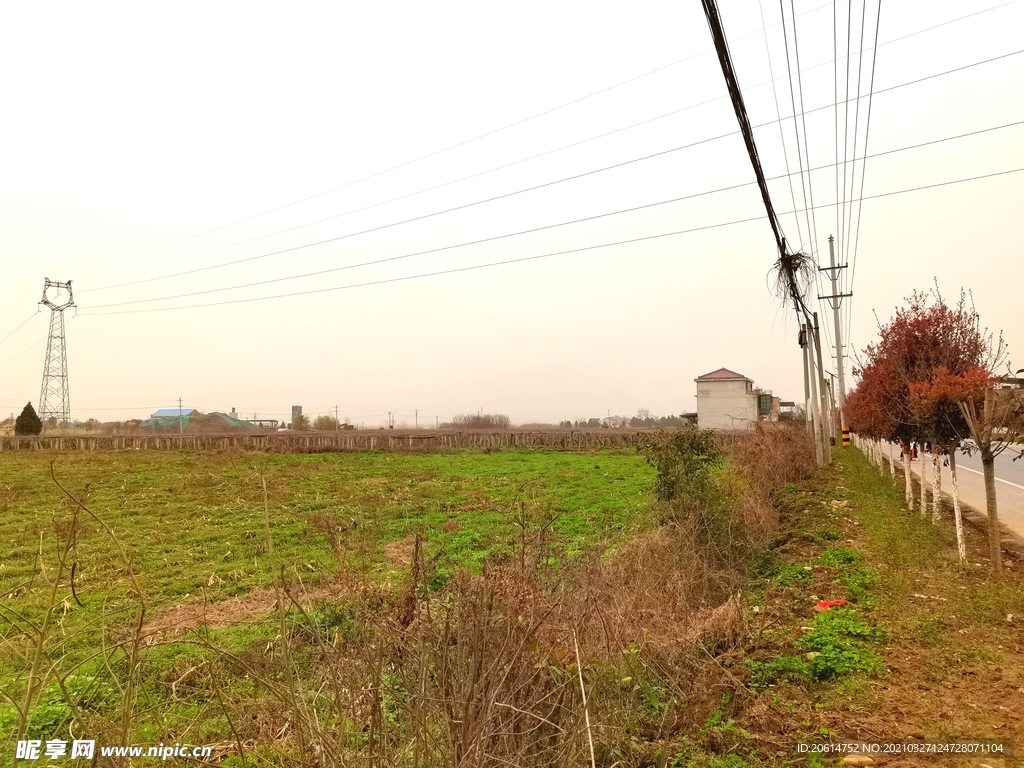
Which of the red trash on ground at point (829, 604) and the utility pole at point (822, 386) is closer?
the red trash on ground at point (829, 604)

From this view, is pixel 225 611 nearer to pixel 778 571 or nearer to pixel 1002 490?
pixel 778 571

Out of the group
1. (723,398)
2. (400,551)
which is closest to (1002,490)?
(400,551)

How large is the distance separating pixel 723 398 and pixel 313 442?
124ft

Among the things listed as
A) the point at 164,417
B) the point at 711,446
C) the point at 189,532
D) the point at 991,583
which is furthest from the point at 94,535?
the point at 164,417

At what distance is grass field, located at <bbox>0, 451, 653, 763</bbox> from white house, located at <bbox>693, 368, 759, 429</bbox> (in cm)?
3187

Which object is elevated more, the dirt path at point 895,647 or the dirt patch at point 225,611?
the dirt path at point 895,647

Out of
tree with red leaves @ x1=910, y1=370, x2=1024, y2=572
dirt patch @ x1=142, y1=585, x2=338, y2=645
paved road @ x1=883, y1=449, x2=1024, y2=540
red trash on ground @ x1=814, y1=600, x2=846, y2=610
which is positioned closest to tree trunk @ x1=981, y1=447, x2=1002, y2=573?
tree with red leaves @ x1=910, y1=370, x2=1024, y2=572

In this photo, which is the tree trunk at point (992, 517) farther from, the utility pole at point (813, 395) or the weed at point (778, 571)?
the utility pole at point (813, 395)

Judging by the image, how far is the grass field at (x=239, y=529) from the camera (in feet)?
16.5

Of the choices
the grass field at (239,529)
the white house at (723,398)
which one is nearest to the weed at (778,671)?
the grass field at (239,529)

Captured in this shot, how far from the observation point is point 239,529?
1338 cm

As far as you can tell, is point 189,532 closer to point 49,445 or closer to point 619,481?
point 619,481

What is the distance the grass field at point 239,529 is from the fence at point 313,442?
11.0 meters

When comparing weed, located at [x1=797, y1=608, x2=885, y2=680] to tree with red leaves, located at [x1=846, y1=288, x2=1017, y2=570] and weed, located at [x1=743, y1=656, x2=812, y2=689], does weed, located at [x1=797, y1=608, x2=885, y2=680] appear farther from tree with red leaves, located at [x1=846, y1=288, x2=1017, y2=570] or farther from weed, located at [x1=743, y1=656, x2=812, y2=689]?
tree with red leaves, located at [x1=846, y1=288, x2=1017, y2=570]
